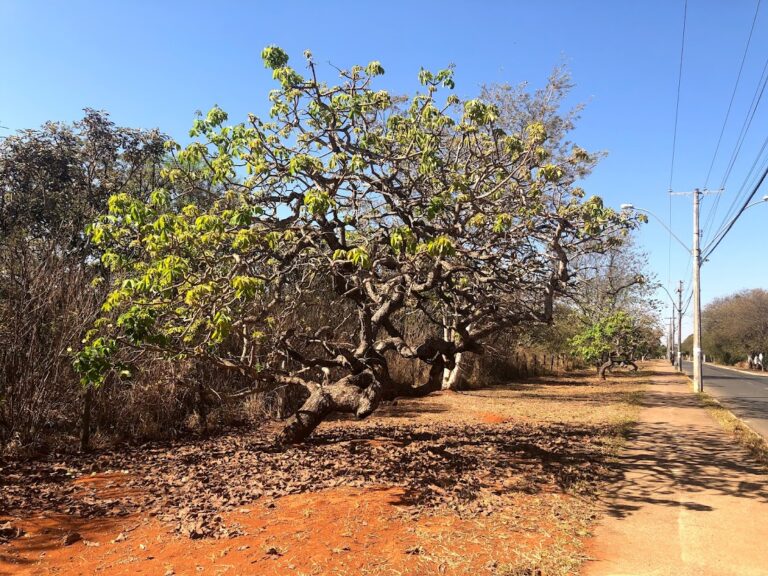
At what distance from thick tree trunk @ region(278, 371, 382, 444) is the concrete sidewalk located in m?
3.34

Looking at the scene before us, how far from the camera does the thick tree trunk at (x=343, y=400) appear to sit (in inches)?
317

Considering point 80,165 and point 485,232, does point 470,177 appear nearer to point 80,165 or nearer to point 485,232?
point 485,232

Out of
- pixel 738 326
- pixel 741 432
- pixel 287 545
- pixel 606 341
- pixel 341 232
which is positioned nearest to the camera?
pixel 287 545

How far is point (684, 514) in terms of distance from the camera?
19.6ft

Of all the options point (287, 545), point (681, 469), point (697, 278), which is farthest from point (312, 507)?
point (697, 278)

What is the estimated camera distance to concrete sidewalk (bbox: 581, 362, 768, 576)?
463 cm

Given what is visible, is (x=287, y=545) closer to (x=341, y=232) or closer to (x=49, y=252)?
(x=341, y=232)

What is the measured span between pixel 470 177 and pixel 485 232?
3.64 feet

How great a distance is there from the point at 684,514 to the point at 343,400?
14.7 feet

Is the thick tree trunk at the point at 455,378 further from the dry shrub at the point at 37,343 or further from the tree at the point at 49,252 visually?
the dry shrub at the point at 37,343

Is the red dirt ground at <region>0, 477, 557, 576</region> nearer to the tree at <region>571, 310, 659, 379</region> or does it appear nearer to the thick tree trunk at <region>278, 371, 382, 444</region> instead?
the thick tree trunk at <region>278, 371, 382, 444</region>

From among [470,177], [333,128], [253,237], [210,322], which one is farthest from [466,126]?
[210,322]

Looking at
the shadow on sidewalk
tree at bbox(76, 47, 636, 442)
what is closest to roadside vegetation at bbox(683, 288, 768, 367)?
the shadow on sidewalk

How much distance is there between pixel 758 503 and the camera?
644 centimetres
